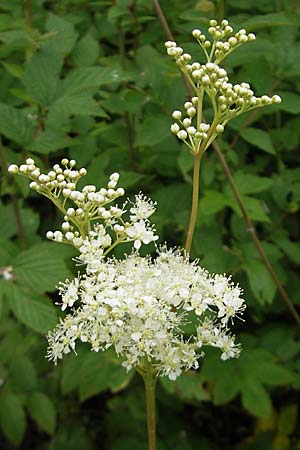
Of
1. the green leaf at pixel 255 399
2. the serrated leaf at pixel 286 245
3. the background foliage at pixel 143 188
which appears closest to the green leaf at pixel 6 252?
the background foliage at pixel 143 188

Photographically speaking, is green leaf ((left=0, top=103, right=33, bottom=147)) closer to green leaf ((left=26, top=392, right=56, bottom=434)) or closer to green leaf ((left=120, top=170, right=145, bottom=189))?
green leaf ((left=120, top=170, right=145, bottom=189))

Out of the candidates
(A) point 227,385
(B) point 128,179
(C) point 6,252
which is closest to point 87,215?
(C) point 6,252

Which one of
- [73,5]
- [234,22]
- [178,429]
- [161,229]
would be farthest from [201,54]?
[178,429]

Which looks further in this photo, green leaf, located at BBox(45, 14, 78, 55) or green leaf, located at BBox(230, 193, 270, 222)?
green leaf, located at BBox(45, 14, 78, 55)

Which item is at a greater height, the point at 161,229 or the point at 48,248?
the point at 48,248

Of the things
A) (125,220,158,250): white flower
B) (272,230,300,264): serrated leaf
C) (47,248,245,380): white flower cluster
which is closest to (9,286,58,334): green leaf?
(47,248,245,380): white flower cluster

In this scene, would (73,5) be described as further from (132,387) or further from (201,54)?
(132,387)

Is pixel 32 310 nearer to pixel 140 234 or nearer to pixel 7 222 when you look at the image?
pixel 140 234
